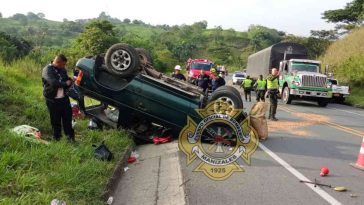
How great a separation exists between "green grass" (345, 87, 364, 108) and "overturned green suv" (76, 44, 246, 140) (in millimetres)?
18874

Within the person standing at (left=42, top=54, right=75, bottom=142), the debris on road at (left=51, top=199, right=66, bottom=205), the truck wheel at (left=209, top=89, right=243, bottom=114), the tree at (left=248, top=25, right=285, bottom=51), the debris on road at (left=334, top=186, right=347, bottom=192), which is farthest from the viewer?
the tree at (left=248, top=25, right=285, bottom=51)

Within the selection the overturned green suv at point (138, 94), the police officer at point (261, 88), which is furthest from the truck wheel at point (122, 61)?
the police officer at point (261, 88)

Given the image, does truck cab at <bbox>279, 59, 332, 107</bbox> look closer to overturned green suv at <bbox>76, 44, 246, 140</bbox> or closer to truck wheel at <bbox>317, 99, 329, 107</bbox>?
truck wheel at <bbox>317, 99, 329, 107</bbox>

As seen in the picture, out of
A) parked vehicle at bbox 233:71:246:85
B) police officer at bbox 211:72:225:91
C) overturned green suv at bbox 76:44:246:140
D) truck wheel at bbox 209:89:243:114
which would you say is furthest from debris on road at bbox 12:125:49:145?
parked vehicle at bbox 233:71:246:85

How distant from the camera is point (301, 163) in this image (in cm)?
816

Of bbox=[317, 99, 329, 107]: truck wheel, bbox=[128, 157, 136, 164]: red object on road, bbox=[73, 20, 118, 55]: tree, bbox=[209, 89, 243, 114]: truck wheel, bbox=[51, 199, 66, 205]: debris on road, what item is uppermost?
bbox=[73, 20, 118, 55]: tree

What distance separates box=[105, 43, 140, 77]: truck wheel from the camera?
31.7 ft

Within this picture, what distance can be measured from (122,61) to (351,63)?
28.9 m

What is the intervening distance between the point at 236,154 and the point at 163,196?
293cm

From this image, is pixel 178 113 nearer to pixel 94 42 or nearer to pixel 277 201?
pixel 277 201

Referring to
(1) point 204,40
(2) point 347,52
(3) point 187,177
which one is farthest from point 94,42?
(1) point 204,40

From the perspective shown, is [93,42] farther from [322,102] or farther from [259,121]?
[259,121]

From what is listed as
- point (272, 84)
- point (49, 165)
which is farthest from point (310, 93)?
point (49, 165)

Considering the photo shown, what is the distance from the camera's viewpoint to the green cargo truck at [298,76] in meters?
22.0
